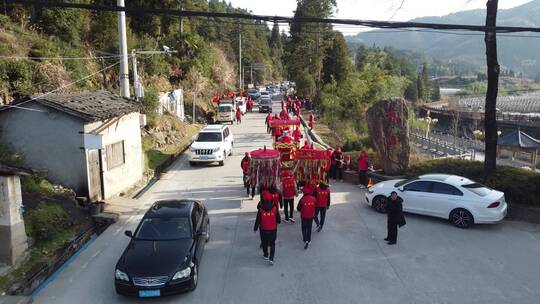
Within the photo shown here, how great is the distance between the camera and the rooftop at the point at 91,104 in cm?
1354

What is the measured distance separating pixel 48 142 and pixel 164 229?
6.35m

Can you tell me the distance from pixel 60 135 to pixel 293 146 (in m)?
8.03

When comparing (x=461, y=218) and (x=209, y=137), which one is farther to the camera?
(x=209, y=137)

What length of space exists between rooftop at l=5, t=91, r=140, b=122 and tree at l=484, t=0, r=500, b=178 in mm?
12550

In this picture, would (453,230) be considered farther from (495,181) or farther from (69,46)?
(69,46)

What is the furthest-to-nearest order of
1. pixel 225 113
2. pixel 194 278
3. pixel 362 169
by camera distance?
pixel 225 113
pixel 362 169
pixel 194 278

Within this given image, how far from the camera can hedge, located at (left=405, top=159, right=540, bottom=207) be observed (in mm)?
13492

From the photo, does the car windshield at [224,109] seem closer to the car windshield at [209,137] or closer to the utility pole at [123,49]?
the car windshield at [209,137]

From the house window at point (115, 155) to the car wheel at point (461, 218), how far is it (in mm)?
11293

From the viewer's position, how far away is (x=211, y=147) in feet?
72.2

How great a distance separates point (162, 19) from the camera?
139ft

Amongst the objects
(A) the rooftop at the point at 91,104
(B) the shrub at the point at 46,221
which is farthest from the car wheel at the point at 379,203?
(B) the shrub at the point at 46,221

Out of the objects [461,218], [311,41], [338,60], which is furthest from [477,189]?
[311,41]

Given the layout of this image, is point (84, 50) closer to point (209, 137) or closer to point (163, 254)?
point (209, 137)
